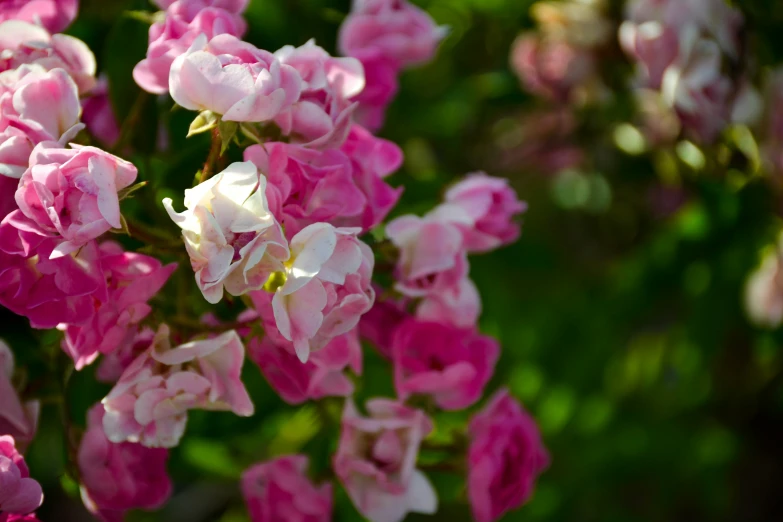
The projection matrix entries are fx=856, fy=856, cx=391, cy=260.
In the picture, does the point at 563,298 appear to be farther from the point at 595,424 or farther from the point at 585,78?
the point at 585,78

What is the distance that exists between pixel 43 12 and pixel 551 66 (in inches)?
22.8

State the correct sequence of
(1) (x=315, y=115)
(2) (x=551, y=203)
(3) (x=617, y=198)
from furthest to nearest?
(2) (x=551, y=203)
(3) (x=617, y=198)
(1) (x=315, y=115)

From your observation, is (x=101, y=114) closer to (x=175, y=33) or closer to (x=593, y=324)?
(x=175, y=33)

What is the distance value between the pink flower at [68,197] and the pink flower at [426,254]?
0.60 feet

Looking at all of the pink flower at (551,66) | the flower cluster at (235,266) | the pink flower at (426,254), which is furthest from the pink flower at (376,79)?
the pink flower at (551,66)

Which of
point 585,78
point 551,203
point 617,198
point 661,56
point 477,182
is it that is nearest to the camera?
point 477,182

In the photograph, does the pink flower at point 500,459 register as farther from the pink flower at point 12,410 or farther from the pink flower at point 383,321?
the pink flower at point 12,410

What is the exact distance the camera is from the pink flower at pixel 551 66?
0.91m

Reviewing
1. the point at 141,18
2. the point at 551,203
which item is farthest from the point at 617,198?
the point at 141,18

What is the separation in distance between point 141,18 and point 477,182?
0.23 metres

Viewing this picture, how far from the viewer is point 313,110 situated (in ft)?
1.43

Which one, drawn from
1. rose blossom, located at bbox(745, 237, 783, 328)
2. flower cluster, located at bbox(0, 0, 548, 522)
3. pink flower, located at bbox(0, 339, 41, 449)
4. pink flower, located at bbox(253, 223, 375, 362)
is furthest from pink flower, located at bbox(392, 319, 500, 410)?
rose blossom, located at bbox(745, 237, 783, 328)

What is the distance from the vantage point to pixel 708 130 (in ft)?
2.41

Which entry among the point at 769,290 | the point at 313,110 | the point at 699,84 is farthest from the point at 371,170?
the point at 769,290
